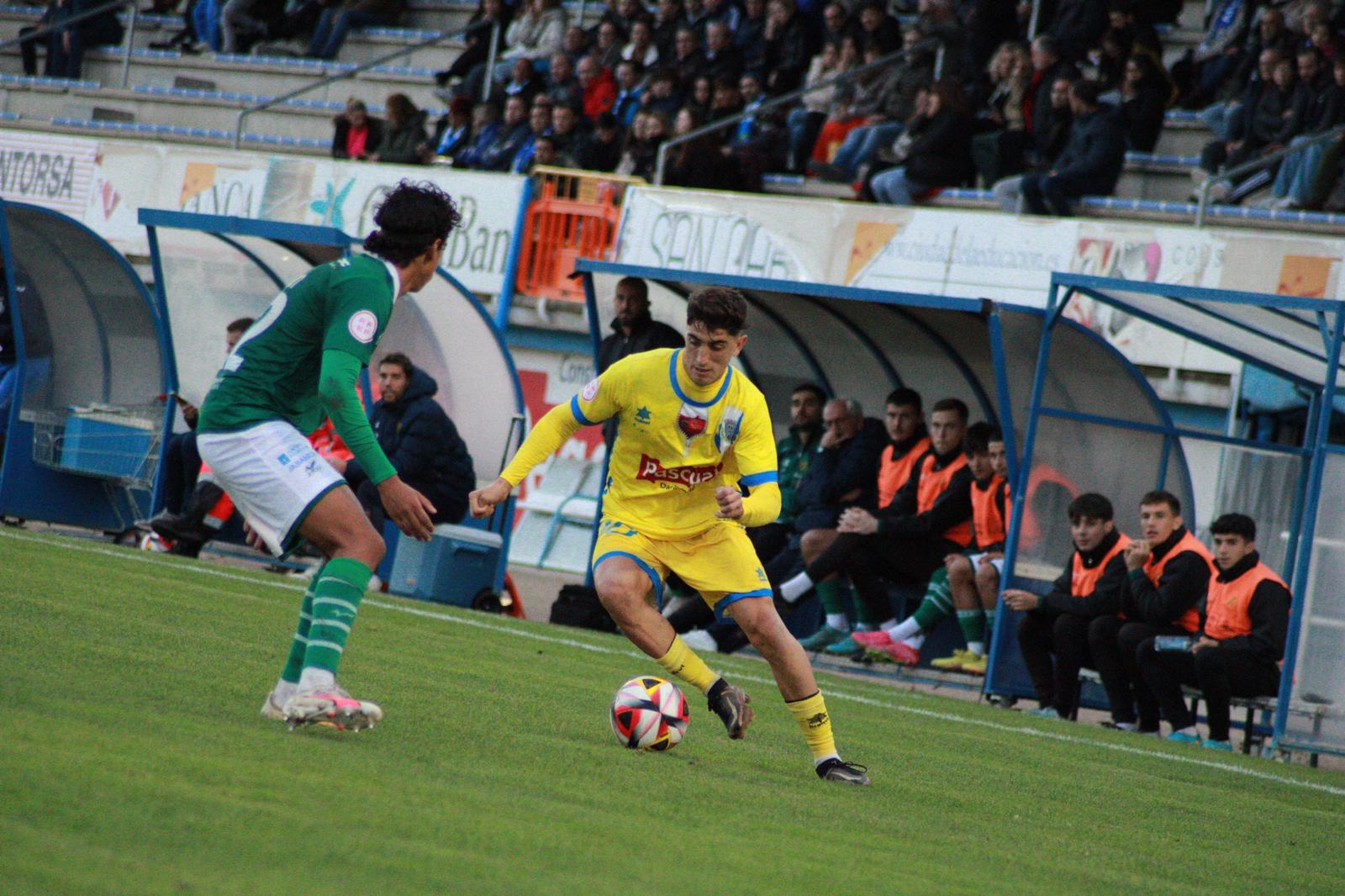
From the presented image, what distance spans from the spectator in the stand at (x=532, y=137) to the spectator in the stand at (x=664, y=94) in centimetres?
131

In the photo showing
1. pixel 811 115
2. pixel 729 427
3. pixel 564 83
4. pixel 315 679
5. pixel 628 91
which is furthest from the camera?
pixel 564 83

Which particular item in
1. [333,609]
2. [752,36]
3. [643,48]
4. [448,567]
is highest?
[752,36]

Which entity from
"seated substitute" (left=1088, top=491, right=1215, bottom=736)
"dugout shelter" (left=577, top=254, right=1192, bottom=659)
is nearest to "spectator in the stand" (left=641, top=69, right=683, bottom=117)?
"dugout shelter" (left=577, top=254, right=1192, bottom=659)

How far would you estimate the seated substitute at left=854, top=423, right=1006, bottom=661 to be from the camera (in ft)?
40.1

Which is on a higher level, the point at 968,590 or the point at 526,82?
the point at 526,82

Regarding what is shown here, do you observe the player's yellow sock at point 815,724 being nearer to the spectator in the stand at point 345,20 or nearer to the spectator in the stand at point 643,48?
the spectator in the stand at point 643,48

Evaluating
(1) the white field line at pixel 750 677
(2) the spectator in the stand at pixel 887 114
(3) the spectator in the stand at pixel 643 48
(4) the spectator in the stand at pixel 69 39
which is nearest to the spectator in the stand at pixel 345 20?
(4) the spectator in the stand at pixel 69 39

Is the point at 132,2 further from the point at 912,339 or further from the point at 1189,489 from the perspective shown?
the point at 1189,489

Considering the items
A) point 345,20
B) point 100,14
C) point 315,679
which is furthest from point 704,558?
point 100,14

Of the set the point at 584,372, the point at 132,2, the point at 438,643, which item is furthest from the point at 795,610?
the point at 132,2

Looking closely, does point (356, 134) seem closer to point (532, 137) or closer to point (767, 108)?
point (532, 137)

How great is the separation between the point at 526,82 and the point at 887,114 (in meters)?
5.40

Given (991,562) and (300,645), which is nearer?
(300,645)

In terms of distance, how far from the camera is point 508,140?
21.3m
